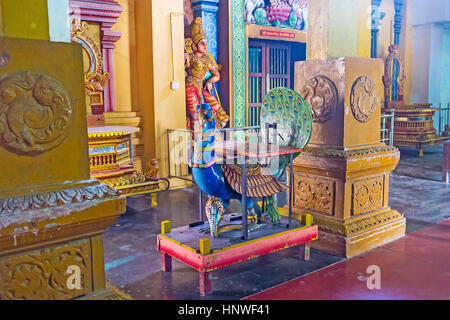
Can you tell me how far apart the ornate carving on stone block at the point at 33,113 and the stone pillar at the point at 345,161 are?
263 cm

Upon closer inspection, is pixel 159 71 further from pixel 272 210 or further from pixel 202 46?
pixel 272 210

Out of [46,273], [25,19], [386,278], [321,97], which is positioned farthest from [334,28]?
[46,273]

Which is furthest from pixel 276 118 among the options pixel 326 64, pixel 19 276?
pixel 19 276

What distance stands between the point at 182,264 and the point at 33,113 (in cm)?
224

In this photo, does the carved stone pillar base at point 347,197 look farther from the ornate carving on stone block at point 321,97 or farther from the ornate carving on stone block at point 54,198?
the ornate carving on stone block at point 54,198

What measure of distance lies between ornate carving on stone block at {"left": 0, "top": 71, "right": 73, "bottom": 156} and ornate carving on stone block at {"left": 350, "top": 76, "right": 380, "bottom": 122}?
9.35ft

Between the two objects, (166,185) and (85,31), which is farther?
(166,185)

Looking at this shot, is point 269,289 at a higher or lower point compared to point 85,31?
lower

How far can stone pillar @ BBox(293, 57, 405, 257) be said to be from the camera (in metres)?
3.82

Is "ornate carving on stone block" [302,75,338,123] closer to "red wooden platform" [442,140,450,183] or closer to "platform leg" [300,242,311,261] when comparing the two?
"platform leg" [300,242,311,261]

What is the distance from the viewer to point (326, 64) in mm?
3938

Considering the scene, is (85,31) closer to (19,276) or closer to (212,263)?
(212,263)

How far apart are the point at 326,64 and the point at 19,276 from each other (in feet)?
10.3

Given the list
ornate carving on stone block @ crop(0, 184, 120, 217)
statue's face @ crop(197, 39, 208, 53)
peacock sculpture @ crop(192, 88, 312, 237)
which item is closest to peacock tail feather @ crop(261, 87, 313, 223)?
peacock sculpture @ crop(192, 88, 312, 237)
